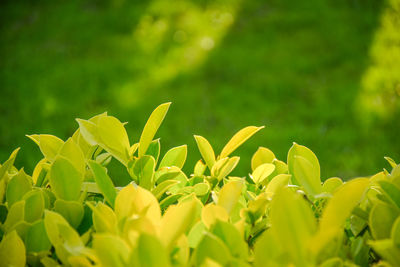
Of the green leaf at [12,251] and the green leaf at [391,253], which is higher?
the green leaf at [391,253]

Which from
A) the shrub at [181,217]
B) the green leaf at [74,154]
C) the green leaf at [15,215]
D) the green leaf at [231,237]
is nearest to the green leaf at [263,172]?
the shrub at [181,217]

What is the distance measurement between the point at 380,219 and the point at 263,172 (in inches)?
12.6

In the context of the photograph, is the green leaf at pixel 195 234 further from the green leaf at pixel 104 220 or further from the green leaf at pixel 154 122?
the green leaf at pixel 154 122

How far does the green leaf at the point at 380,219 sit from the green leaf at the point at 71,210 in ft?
2.00

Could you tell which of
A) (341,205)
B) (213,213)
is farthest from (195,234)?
(341,205)

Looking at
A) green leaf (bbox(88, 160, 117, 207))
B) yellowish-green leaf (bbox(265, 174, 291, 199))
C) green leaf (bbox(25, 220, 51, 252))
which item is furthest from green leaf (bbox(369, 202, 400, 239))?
green leaf (bbox(25, 220, 51, 252))

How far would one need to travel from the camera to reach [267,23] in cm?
638

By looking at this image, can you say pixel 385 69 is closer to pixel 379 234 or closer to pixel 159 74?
pixel 159 74

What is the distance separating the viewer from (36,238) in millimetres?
854

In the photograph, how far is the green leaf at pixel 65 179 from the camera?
882 millimetres

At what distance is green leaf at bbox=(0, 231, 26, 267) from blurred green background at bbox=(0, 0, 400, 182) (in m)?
3.07

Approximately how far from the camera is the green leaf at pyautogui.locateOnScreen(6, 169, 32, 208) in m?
0.97

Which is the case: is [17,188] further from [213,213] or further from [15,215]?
[213,213]

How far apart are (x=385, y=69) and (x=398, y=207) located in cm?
456
